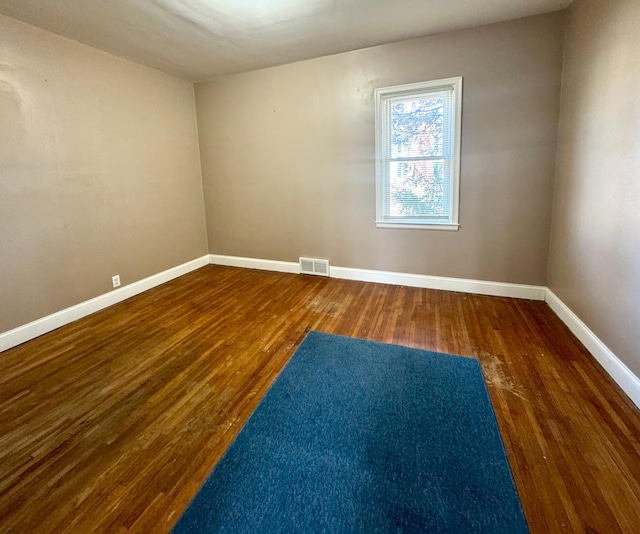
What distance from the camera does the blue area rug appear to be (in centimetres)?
129

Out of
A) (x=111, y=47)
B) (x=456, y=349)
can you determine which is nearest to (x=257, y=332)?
(x=456, y=349)

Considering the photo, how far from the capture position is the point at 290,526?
4.15ft

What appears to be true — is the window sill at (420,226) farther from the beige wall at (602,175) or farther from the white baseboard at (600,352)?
the white baseboard at (600,352)

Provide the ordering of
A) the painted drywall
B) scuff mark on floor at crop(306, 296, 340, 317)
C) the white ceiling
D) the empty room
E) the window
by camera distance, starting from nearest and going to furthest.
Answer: the empty room
the white ceiling
the painted drywall
scuff mark on floor at crop(306, 296, 340, 317)
the window

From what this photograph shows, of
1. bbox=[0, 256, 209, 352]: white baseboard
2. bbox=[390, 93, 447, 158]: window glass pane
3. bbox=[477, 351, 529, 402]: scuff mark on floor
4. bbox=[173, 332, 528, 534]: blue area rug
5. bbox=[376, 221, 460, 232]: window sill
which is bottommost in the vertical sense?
bbox=[173, 332, 528, 534]: blue area rug

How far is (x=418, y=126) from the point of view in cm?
354

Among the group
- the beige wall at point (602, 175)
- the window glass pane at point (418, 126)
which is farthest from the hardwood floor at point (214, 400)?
the window glass pane at point (418, 126)

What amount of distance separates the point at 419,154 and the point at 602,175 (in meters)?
1.65

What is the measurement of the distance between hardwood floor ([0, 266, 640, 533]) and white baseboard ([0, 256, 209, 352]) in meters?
0.09

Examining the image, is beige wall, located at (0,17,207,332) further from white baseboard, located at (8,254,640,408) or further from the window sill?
the window sill

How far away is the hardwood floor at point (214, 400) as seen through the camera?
139 centimetres

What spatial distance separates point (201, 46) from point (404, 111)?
220cm

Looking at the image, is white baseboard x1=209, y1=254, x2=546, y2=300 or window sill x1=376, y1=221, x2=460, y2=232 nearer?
white baseboard x1=209, y1=254, x2=546, y2=300

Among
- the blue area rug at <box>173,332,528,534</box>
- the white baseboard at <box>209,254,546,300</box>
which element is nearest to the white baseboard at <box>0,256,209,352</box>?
the white baseboard at <box>209,254,546,300</box>
